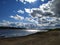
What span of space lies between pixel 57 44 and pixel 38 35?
3447 mm

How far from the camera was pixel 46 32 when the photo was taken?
15586 mm

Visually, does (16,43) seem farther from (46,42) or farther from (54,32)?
(54,32)

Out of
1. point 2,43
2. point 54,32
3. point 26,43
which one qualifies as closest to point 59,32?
point 54,32

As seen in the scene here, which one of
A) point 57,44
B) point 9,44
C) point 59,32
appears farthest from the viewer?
point 59,32

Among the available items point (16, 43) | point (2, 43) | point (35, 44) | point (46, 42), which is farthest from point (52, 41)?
point (2, 43)

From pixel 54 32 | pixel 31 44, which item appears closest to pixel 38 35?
pixel 54 32

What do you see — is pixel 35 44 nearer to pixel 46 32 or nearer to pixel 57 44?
pixel 57 44

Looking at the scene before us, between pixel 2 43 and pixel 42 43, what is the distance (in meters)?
3.09

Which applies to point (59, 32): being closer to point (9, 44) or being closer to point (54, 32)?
point (54, 32)

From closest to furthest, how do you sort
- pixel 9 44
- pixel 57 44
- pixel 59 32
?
pixel 57 44
pixel 9 44
pixel 59 32

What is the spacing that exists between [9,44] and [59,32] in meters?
4.66

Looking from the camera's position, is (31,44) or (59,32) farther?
(59,32)

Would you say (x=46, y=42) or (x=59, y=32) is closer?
(x=46, y=42)

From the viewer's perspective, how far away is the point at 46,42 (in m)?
12.2
